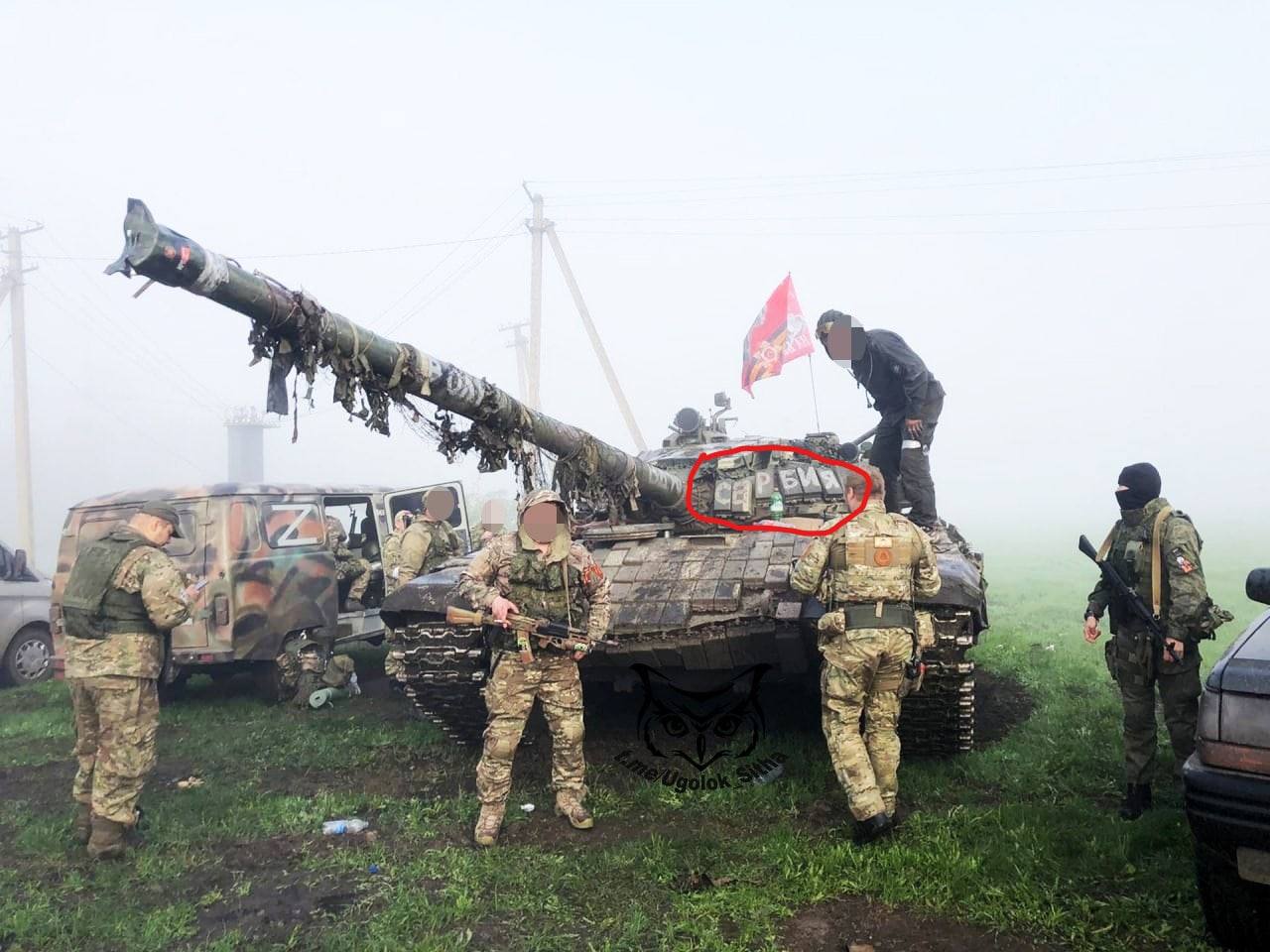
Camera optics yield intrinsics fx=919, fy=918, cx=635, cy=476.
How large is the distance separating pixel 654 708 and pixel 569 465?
2.00m

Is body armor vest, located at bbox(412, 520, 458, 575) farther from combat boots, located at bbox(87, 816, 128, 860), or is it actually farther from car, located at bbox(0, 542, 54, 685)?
car, located at bbox(0, 542, 54, 685)

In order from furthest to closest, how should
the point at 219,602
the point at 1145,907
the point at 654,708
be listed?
the point at 219,602 → the point at 654,708 → the point at 1145,907

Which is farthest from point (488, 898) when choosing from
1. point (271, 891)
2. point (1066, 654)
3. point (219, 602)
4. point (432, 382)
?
point (1066, 654)

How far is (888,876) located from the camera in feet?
12.7

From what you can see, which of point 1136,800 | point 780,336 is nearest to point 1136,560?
point 1136,800

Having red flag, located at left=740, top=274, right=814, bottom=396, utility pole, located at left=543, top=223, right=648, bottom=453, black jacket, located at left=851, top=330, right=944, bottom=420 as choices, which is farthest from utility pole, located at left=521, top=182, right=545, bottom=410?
black jacket, located at left=851, top=330, right=944, bottom=420

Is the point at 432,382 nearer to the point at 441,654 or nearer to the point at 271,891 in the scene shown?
the point at 441,654

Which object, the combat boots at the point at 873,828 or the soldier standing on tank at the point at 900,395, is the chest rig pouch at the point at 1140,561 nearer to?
the combat boots at the point at 873,828

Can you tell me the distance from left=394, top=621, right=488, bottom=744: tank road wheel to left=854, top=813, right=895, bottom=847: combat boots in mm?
2168

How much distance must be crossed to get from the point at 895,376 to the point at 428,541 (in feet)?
13.4

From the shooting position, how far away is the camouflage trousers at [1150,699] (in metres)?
4.44

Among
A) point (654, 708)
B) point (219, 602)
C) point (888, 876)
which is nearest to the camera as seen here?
point (888, 876)

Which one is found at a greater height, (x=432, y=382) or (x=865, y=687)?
(x=432, y=382)

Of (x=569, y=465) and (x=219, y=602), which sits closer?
(x=569, y=465)
